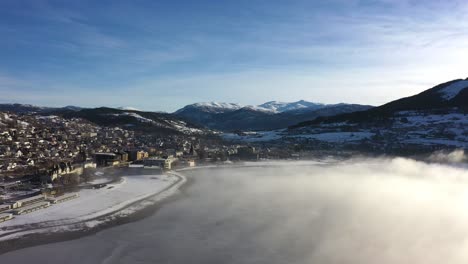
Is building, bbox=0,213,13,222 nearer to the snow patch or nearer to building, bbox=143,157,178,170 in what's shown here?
building, bbox=143,157,178,170

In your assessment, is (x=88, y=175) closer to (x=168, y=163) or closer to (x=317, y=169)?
(x=168, y=163)

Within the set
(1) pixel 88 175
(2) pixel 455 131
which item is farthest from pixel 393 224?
(2) pixel 455 131

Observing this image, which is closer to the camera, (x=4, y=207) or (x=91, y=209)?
(x=4, y=207)

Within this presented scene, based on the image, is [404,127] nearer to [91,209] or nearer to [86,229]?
[91,209]

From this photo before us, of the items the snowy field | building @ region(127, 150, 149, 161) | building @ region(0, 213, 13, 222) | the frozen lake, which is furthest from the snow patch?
building @ region(0, 213, 13, 222)

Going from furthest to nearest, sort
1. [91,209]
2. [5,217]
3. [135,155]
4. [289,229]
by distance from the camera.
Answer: [135,155] → [91,209] → [5,217] → [289,229]

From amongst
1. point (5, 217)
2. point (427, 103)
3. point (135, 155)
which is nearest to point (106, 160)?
point (135, 155)
